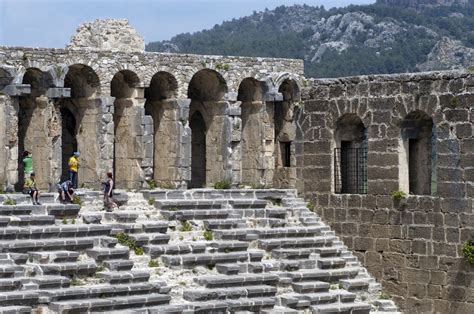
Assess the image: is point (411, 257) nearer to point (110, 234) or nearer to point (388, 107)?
point (388, 107)

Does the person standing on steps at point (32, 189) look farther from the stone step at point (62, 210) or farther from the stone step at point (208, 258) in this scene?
the stone step at point (208, 258)

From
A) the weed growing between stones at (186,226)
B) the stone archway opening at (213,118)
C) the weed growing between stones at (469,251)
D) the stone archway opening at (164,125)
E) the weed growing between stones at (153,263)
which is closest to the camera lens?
the weed growing between stones at (153,263)

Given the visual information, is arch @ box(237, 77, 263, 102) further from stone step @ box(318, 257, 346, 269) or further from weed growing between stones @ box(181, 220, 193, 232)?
weed growing between stones @ box(181, 220, 193, 232)

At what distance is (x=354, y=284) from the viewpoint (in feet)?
110

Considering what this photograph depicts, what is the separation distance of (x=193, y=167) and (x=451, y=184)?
952 centimetres

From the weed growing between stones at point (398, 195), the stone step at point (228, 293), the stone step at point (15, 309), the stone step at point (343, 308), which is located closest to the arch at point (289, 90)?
the weed growing between stones at point (398, 195)

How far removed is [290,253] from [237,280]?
112 inches

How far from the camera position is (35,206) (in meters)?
31.0

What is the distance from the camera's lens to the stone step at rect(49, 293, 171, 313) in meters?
27.5

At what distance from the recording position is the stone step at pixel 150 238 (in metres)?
31.1

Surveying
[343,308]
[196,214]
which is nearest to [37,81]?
[196,214]

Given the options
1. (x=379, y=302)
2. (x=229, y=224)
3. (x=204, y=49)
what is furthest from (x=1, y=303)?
(x=204, y=49)

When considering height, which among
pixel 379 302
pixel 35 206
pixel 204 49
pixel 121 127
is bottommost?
pixel 379 302

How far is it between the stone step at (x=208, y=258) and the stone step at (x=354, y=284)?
2515 mm
